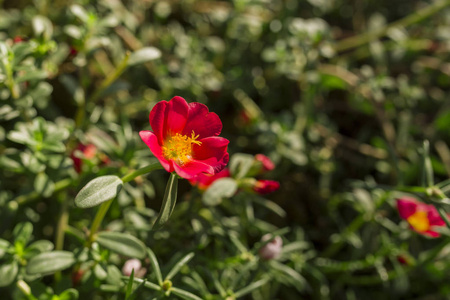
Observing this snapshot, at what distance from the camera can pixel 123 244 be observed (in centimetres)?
132

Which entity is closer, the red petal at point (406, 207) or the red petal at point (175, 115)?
the red petal at point (175, 115)

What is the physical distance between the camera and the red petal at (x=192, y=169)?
3.41 ft

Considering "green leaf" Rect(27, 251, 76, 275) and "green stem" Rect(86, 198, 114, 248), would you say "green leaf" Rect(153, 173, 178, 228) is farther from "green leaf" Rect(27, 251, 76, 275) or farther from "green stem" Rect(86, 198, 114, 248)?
"green leaf" Rect(27, 251, 76, 275)

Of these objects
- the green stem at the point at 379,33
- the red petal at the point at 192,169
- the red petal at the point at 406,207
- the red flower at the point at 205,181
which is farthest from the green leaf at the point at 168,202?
the green stem at the point at 379,33

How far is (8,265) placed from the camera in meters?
1.32

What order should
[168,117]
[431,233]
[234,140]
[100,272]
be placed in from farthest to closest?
[234,140] < [431,233] < [100,272] < [168,117]

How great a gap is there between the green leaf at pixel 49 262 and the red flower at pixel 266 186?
0.61m

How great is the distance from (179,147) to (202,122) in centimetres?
10

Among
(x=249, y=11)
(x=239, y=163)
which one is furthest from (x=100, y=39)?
(x=249, y=11)

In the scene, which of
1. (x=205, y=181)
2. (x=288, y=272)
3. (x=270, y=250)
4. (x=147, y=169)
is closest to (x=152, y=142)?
(x=147, y=169)

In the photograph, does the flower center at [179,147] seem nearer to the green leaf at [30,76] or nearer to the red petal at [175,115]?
the red petal at [175,115]

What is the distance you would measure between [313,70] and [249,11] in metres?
0.56

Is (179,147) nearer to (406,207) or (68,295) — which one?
(68,295)

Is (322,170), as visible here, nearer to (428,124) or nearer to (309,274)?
(309,274)
